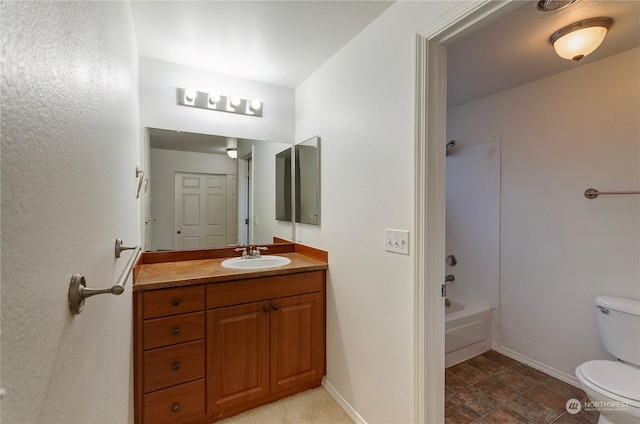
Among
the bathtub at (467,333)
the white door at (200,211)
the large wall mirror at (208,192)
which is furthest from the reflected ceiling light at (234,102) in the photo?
the bathtub at (467,333)

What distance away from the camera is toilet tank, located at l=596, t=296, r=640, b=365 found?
1.74m

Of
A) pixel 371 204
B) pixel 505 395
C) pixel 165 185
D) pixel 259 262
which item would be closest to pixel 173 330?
pixel 259 262

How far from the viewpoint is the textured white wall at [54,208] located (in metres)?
0.34

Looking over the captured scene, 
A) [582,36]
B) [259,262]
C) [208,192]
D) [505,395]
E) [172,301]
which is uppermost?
[582,36]

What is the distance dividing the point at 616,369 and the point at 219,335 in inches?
92.5

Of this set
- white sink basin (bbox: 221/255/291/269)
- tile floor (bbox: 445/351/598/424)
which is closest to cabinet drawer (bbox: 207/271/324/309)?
white sink basin (bbox: 221/255/291/269)

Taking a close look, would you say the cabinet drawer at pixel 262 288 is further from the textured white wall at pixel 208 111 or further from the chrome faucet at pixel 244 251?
the textured white wall at pixel 208 111

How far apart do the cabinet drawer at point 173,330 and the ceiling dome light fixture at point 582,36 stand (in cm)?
264

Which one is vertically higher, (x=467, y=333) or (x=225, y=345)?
(x=225, y=345)

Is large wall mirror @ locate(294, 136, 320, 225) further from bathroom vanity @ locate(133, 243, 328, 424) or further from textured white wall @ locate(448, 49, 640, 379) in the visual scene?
textured white wall @ locate(448, 49, 640, 379)

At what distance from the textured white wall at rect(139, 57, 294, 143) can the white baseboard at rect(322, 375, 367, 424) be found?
199cm

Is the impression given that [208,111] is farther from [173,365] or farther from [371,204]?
[173,365]

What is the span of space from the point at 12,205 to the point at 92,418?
0.64 metres

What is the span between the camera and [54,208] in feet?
→ 1.56
